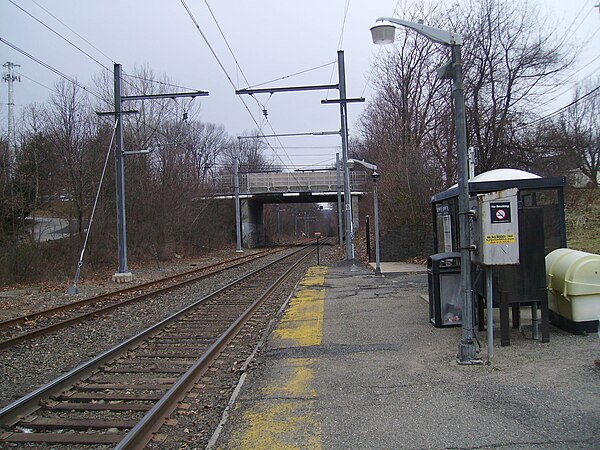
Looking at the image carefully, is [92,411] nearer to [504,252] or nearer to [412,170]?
[504,252]

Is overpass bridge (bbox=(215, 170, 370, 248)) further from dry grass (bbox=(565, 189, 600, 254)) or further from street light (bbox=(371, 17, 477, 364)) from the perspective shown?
street light (bbox=(371, 17, 477, 364))

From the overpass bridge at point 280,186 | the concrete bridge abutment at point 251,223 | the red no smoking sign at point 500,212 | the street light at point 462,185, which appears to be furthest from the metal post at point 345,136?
the concrete bridge abutment at point 251,223

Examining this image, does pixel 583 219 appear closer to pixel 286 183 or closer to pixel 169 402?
pixel 169 402

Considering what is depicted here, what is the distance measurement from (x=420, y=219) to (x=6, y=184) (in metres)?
18.3

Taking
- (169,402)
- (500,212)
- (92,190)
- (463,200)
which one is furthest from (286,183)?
(169,402)

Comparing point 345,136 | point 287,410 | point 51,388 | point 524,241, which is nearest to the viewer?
point 287,410

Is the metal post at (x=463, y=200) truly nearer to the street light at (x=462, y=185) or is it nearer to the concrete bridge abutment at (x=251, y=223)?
the street light at (x=462, y=185)

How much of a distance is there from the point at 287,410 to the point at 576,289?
4636 millimetres

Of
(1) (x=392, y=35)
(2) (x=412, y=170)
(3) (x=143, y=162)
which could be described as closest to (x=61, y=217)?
(3) (x=143, y=162)

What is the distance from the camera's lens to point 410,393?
233 inches

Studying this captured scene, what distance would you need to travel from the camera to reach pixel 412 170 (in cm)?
2533

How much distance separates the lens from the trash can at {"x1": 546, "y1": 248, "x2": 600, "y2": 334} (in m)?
7.70

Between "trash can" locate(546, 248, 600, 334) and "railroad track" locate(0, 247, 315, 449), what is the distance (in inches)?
204

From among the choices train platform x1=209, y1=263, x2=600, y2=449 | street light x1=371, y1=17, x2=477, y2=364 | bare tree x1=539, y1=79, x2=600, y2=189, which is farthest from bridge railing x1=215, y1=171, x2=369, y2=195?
street light x1=371, y1=17, x2=477, y2=364
